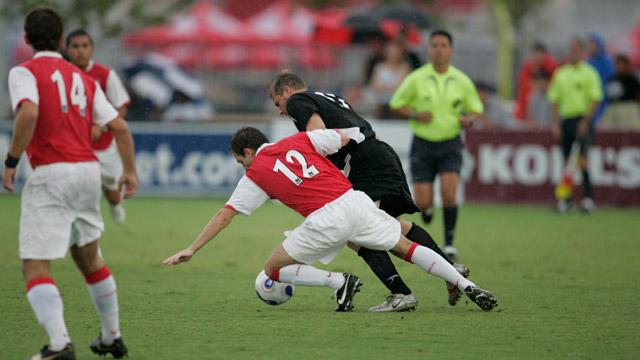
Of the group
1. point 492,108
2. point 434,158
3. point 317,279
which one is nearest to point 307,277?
point 317,279

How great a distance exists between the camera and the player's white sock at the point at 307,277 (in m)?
9.24

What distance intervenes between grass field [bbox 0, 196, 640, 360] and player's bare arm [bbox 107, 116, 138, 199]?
104 centimetres

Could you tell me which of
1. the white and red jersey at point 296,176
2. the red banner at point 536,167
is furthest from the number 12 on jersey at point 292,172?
the red banner at point 536,167

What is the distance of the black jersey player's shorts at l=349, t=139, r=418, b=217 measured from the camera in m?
9.59

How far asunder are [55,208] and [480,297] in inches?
134

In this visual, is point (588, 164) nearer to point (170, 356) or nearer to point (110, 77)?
point (110, 77)

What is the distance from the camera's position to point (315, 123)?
9188 mm

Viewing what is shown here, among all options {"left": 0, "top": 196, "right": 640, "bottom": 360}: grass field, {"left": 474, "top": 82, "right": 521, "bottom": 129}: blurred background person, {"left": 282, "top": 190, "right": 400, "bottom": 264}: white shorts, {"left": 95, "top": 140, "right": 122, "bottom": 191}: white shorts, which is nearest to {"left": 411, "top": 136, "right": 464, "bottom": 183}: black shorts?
{"left": 0, "top": 196, "right": 640, "bottom": 360}: grass field

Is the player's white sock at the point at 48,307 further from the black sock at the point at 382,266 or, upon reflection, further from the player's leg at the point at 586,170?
the player's leg at the point at 586,170

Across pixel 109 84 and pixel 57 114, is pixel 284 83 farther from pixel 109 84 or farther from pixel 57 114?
pixel 109 84

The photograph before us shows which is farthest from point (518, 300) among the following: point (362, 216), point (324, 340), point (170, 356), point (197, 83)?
point (197, 83)

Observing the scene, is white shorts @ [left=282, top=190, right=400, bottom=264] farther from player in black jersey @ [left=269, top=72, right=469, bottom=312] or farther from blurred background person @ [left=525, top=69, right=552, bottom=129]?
blurred background person @ [left=525, top=69, right=552, bottom=129]

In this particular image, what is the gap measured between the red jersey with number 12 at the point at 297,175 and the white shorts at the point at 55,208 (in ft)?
5.93

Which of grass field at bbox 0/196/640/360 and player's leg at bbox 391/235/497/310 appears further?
player's leg at bbox 391/235/497/310
